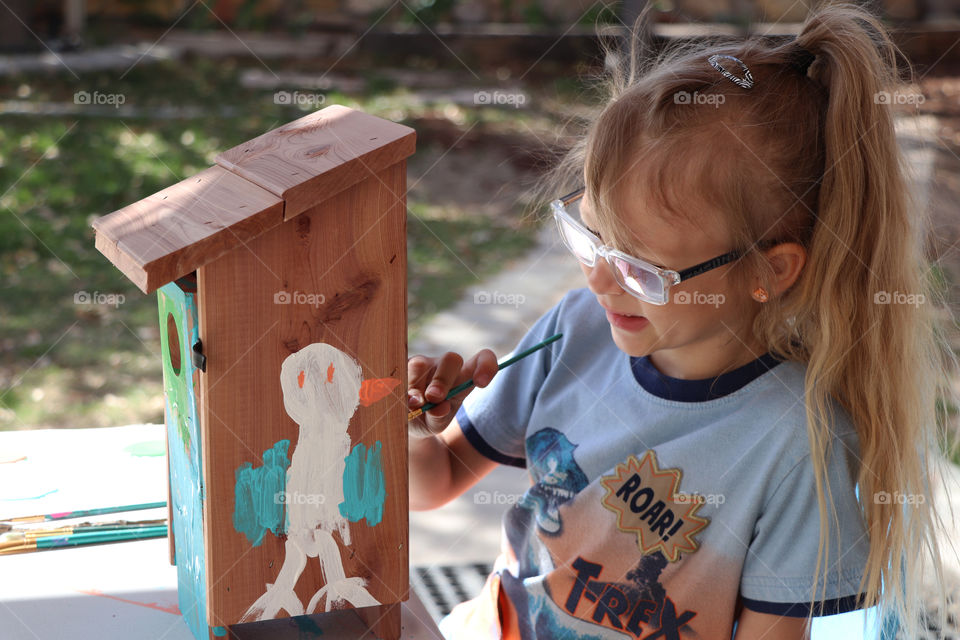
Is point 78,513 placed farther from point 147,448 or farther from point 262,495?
point 262,495

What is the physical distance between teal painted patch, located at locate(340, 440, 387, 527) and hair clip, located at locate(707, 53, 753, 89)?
1.84 feet

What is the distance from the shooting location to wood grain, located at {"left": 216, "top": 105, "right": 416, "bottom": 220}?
0.87 m

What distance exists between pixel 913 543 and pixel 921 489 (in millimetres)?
63

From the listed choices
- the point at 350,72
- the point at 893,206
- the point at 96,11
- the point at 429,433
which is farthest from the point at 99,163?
the point at 893,206

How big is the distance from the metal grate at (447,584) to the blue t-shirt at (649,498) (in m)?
0.51

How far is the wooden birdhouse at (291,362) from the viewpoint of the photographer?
2.87 feet

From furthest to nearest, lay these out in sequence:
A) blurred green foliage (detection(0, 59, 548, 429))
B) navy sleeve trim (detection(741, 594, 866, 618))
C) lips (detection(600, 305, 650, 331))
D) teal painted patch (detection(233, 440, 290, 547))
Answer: blurred green foliage (detection(0, 59, 548, 429)) < lips (detection(600, 305, 650, 331)) < navy sleeve trim (detection(741, 594, 866, 618)) < teal painted patch (detection(233, 440, 290, 547))

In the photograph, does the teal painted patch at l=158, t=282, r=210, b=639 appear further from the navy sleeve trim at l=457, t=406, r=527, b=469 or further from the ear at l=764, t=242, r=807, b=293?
the ear at l=764, t=242, r=807, b=293

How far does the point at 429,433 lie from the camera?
1.22 meters

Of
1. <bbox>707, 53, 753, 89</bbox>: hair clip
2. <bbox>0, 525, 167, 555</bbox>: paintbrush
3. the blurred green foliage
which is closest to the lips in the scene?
<bbox>707, 53, 753, 89</bbox>: hair clip

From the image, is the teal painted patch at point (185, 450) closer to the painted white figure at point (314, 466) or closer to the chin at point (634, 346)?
the painted white figure at point (314, 466)

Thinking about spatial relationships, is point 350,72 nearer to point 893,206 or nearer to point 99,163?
point 99,163

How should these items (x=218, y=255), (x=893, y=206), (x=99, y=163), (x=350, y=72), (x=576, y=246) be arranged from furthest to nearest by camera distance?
(x=350, y=72) → (x=99, y=163) → (x=576, y=246) → (x=893, y=206) → (x=218, y=255)

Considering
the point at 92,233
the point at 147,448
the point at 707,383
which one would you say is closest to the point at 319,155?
the point at 707,383
